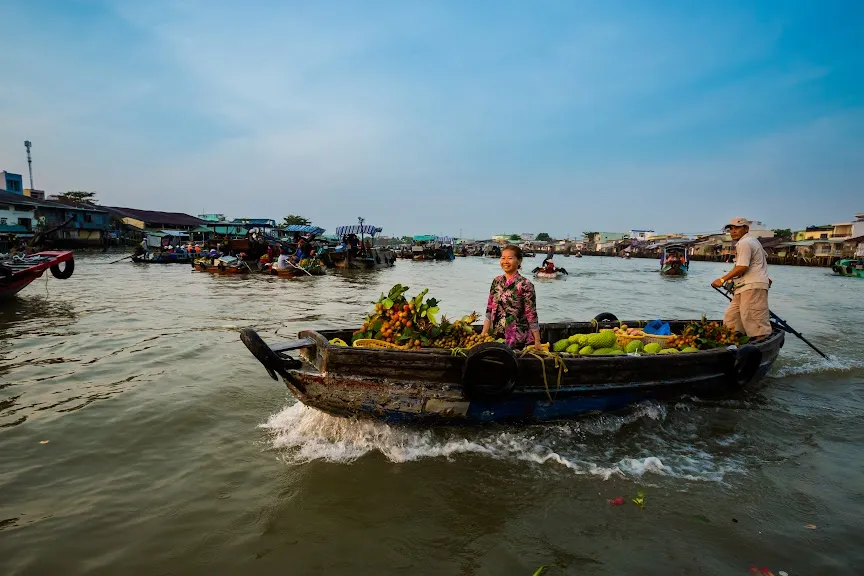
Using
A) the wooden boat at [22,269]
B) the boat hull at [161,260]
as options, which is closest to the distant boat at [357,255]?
the boat hull at [161,260]

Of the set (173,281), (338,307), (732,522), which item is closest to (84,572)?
(732,522)

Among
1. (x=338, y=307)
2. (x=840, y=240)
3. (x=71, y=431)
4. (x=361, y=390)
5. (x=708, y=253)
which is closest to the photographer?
(x=361, y=390)

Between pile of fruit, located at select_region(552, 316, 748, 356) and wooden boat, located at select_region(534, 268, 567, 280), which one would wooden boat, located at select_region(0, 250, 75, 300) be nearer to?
pile of fruit, located at select_region(552, 316, 748, 356)

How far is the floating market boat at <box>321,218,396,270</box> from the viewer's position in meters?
30.8

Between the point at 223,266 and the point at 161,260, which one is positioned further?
the point at 161,260

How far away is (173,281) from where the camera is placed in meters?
20.3

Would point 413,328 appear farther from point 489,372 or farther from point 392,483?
point 392,483

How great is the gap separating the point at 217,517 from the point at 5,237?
155ft

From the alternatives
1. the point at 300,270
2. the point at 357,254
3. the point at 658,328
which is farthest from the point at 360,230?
the point at 658,328

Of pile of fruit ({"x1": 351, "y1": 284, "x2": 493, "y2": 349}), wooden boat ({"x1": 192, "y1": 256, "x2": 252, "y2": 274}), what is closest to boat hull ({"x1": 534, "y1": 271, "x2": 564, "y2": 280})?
wooden boat ({"x1": 192, "y1": 256, "x2": 252, "y2": 274})

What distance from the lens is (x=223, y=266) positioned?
79.6 ft

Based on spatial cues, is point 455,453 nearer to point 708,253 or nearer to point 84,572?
point 84,572

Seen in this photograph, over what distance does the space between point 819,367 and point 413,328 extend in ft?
26.4

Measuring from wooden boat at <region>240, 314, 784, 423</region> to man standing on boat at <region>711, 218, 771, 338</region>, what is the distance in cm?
274
